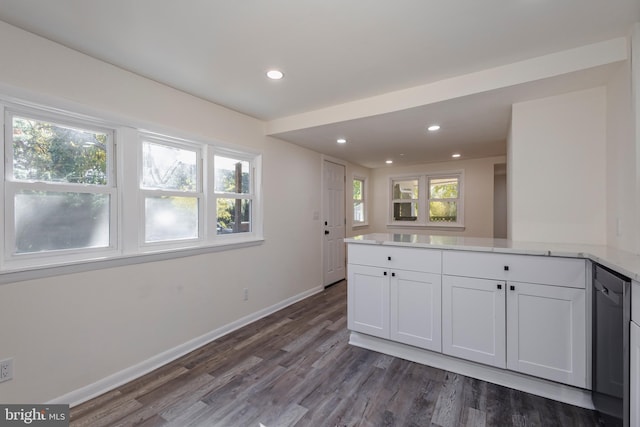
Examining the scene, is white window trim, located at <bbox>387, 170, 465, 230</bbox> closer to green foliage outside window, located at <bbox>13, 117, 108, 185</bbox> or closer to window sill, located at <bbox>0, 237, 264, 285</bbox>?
window sill, located at <bbox>0, 237, 264, 285</bbox>

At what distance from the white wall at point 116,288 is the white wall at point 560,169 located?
101 inches

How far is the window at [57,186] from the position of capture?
5.62 ft

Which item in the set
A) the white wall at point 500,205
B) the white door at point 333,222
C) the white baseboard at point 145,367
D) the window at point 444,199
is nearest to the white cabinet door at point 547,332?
the white baseboard at point 145,367

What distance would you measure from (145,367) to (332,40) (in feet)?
9.17

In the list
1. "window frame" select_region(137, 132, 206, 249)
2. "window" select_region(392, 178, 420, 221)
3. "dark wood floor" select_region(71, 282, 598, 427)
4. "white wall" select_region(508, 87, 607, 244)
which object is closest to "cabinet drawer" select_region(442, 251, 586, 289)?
"white wall" select_region(508, 87, 607, 244)

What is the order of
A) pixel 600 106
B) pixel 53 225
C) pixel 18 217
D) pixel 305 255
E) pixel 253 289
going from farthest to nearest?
pixel 305 255 < pixel 253 289 < pixel 600 106 < pixel 53 225 < pixel 18 217

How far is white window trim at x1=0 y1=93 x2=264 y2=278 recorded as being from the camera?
1.67 meters

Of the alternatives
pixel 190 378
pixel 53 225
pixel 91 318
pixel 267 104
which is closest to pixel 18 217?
pixel 53 225

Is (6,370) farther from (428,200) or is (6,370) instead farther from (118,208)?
(428,200)

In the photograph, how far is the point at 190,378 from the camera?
2156 mm

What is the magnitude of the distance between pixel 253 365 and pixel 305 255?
6.32 feet

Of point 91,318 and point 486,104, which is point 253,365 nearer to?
point 91,318

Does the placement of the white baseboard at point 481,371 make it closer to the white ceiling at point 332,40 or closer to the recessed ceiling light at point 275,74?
the white ceiling at point 332,40

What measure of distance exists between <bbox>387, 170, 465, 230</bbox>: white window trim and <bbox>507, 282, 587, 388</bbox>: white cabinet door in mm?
3405
